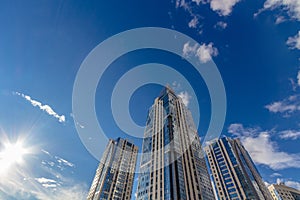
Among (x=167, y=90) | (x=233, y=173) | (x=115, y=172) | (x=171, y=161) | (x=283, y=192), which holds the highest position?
(x=167, y=90)

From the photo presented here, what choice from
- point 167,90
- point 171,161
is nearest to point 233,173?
point 171,161

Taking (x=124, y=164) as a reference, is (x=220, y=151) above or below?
above

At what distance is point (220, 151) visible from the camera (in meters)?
109

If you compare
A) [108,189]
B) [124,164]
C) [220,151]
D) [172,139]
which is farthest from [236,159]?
[108,189]

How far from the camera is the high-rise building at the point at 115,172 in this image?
8612 centimetres

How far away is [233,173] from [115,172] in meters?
63.7

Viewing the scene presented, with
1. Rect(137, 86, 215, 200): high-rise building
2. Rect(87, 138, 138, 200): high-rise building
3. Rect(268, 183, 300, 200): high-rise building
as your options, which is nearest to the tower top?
Rect(137, 86, 215, 200): high-rise building

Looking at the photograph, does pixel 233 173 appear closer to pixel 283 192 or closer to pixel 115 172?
pixel 283 192

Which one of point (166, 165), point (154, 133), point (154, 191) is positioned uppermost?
point (154, 133)

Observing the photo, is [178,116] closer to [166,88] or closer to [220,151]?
[166,88]

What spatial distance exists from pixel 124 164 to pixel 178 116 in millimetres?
43194

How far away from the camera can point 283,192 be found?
412ft

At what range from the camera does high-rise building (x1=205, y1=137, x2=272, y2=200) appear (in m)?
88.8

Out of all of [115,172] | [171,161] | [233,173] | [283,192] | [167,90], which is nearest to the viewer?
[171,161]
